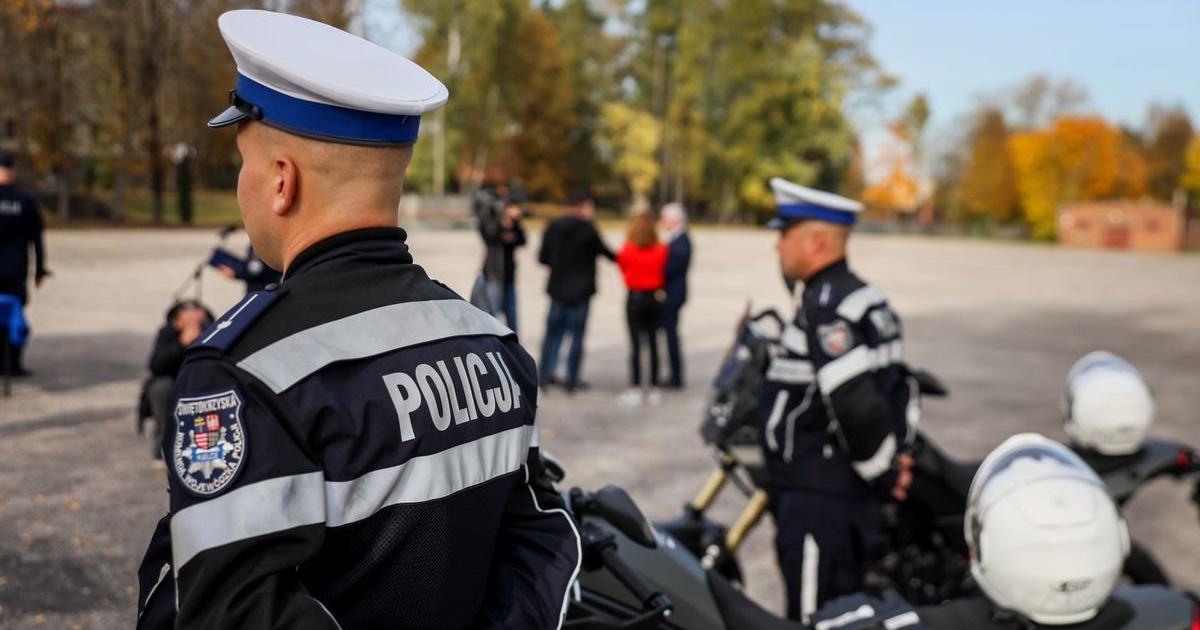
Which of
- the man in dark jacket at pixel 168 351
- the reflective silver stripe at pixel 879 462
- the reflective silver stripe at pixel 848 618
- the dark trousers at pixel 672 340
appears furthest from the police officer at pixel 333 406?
the dark trousers at pixel 672 340

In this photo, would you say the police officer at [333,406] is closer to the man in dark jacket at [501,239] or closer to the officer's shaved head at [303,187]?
the officer's shaved head at [303,187]

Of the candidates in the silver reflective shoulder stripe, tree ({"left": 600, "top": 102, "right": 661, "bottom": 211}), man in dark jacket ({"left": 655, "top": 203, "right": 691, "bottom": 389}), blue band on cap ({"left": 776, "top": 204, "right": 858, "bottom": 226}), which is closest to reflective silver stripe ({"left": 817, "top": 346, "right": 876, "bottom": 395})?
blue band on cap ({"left": 776, "top": 204, "right": 858, "bottom": 226})

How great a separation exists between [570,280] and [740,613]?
7294mm

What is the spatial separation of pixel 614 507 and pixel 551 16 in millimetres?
66548

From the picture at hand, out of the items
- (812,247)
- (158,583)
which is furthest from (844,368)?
(158,583)

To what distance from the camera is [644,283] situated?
9492mm

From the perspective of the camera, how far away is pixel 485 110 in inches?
1927

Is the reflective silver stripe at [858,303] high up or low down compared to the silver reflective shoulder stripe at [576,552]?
up

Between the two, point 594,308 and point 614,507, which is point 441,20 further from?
point 614,507

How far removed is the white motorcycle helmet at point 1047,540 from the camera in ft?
8.16

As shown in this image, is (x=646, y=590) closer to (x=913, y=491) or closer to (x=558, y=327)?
(x=913, y=491)

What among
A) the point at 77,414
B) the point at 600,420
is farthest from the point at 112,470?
the point at 600,420

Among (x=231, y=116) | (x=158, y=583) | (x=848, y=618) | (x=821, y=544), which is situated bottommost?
(x=821, y=544)

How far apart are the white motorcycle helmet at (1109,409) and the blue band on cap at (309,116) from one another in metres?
3.43
